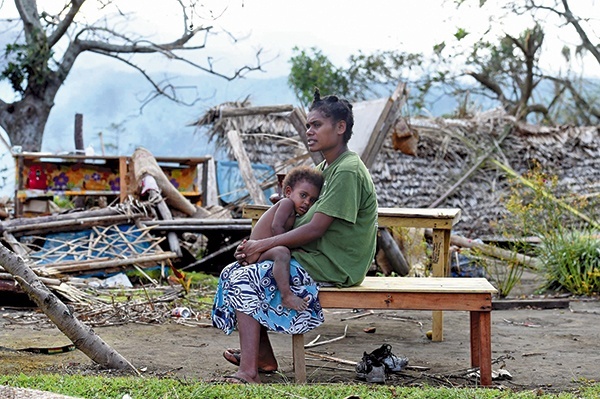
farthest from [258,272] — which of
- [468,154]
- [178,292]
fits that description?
[468,154]

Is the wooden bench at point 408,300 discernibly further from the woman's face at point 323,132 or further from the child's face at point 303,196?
the woman's face at point 323,132

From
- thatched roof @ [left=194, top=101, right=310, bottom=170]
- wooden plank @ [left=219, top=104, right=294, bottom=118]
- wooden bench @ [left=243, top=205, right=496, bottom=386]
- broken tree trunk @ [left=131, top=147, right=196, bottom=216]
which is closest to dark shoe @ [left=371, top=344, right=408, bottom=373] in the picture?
wooden bench @ [left=243, top=205, right=496, bottom=386]

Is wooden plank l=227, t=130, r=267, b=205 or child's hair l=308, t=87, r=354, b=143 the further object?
wooden plank l=227, t=130, r=267, b=205

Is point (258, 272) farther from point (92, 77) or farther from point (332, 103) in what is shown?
point (92, 77)

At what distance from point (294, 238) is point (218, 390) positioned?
103cm

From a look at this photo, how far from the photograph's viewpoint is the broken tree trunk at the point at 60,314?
13.6 ft

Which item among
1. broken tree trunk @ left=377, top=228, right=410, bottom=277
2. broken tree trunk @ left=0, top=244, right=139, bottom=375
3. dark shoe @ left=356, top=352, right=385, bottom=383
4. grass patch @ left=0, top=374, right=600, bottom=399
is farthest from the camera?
broken tree trunk @ left=377, top=228, right=410, bottom=277

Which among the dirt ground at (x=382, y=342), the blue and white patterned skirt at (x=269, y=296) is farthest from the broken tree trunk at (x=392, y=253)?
the blue and white patterned skirt at (x=269, y=296)

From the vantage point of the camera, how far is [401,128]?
31.8 ft

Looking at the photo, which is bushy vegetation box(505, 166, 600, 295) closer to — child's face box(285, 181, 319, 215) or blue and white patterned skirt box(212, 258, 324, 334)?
child's face box(285, 181, 319, 215)

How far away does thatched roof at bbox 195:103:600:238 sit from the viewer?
15.5m

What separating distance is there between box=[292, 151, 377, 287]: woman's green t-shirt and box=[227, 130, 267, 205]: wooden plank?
5.97 meters

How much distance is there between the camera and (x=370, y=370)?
14.2 feet

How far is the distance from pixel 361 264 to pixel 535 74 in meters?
20.5
